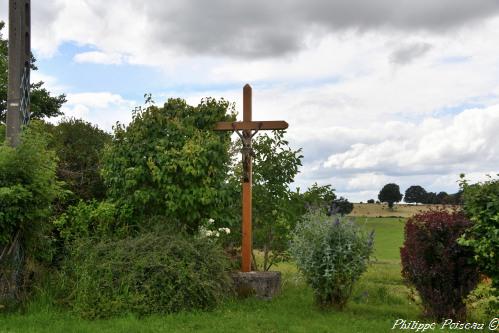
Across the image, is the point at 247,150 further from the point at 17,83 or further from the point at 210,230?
the point at 17,83

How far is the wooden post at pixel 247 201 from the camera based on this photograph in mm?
10812

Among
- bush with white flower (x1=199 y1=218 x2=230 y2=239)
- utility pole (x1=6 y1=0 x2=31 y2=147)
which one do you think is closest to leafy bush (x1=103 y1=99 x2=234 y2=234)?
bush with white flower (x1=199 y1=218 x2=230 y2=239)

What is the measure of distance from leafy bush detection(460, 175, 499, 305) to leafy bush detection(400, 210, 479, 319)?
16 cm

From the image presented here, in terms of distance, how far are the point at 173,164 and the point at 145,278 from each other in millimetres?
2519

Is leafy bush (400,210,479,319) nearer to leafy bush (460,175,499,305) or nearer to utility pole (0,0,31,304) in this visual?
leafy bush (460,175,499,305)

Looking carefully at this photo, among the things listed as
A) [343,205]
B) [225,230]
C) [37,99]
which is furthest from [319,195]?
[37,99]

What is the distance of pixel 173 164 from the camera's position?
34.8 ft

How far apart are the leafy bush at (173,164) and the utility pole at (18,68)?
195 centimetres

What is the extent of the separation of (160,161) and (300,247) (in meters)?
3.30

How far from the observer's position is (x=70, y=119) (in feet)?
54.2

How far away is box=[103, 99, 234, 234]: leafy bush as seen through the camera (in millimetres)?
10672

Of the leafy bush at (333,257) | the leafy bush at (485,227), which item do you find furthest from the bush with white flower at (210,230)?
the leafy bush at (485,227)

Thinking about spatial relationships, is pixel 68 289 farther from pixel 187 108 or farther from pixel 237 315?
pixel 187 108

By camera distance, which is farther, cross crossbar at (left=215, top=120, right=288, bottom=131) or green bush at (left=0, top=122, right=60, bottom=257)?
cross crossbar at (left=215, top=120, right=288, bottom=131)
